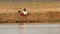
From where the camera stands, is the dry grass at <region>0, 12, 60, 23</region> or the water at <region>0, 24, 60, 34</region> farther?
the dry grass at <region>0, 12, 60, 23</region>

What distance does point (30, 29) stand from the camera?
43.9 ft

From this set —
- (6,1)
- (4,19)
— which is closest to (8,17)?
(4,19)

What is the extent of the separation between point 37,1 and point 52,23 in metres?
11.1

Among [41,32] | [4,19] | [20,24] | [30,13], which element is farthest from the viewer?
[30,13]

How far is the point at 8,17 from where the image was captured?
1638 cm

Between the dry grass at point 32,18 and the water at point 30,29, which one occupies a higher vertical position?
the dry grass at point 32,18

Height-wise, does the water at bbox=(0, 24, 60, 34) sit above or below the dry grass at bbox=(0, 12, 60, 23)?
below

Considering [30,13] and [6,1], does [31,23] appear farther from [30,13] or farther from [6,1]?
[6,1]

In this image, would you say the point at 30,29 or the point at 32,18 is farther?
the point at 32,18

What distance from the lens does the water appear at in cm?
1265

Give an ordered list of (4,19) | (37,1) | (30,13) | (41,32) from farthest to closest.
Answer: (37,1)
(30,13)
(4,19)
(41,32)

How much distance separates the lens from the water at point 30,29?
12648 mm

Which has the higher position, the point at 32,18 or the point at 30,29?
the point at 32,18

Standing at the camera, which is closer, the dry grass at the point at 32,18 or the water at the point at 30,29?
the water at the point at 30,29
